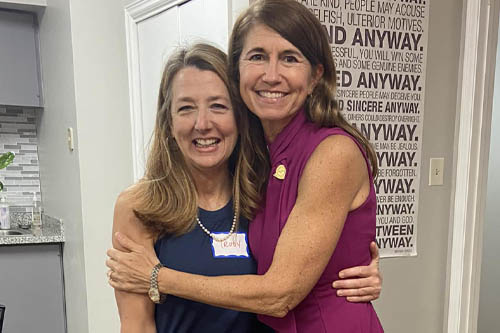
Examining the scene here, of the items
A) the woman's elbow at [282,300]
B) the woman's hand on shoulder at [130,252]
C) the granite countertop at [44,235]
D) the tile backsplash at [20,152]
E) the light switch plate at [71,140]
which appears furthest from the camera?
the tile backsplash at [20,152]

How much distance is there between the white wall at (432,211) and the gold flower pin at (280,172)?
3.32ft

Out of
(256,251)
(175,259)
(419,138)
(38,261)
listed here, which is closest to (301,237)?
(256,251)

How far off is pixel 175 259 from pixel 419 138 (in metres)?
1.24

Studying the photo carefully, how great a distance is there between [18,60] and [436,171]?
259 centimetres

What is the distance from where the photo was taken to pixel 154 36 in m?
2.15

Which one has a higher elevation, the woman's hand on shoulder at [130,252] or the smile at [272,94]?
the smile at [272,94]

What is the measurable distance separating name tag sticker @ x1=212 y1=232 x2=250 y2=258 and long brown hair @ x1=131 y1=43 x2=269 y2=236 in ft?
0.21

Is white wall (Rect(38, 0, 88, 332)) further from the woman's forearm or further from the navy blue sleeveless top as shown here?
the woman's forearm

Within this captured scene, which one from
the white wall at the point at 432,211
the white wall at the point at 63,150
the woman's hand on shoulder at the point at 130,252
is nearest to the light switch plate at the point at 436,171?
the white wall at the point at 432,211

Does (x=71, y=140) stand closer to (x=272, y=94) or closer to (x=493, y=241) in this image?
(x=272, y=94)

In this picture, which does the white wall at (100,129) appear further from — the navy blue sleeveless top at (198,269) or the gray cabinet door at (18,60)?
the navy blue sleeveless top at (198,269)

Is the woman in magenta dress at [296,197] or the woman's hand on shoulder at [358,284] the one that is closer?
the woman in magenta dress at [296,197]

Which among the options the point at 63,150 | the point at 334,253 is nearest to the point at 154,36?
the point at 63,150

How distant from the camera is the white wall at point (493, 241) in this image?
3146 millimetres
